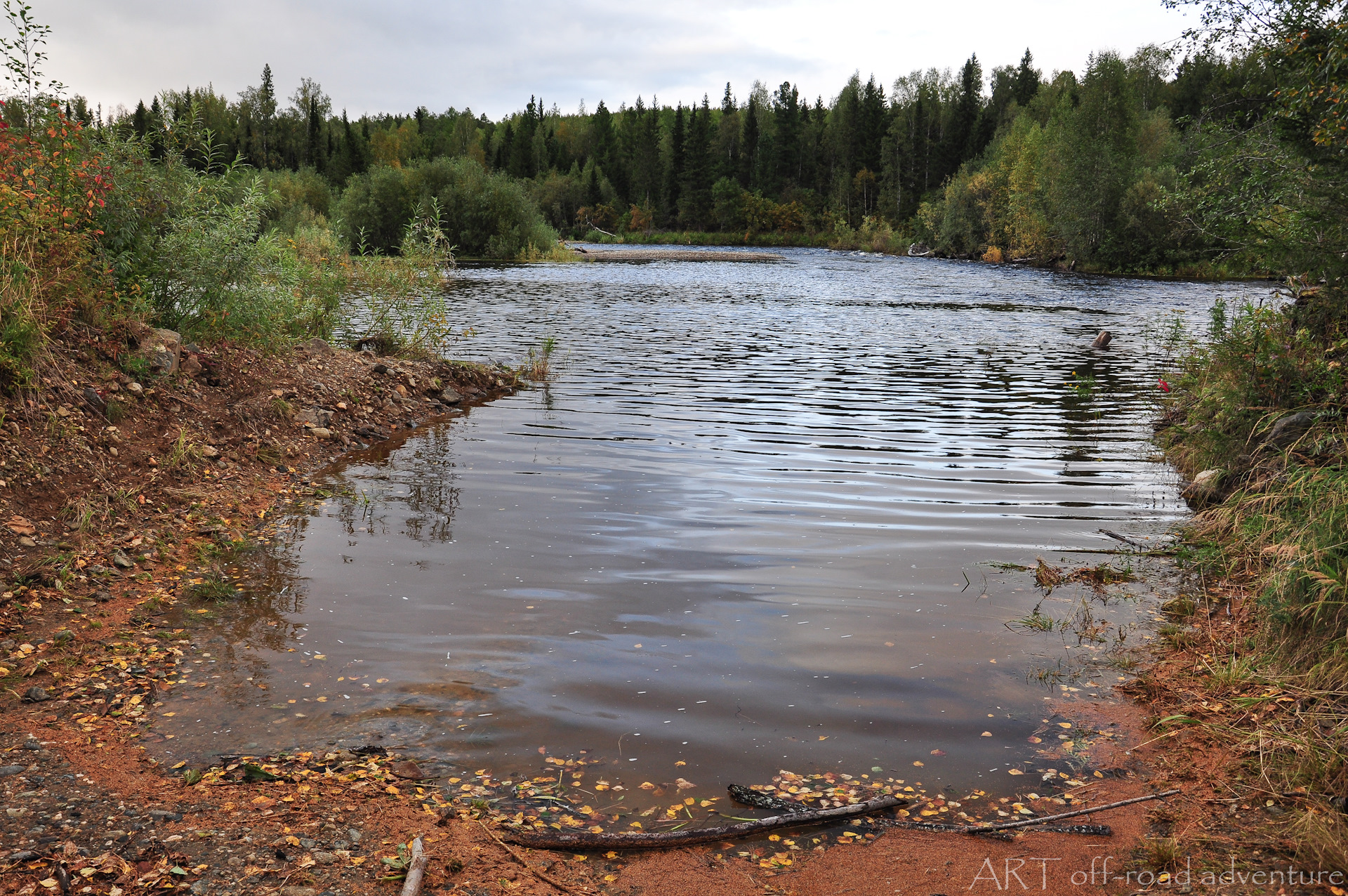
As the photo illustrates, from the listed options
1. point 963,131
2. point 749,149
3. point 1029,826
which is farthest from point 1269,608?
point 749,149

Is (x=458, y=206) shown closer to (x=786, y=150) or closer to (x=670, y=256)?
(x=670, y=256)

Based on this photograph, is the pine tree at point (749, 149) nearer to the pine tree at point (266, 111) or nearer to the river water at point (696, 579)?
the pine tree at point (266, 111)

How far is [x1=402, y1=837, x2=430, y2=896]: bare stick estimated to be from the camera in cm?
331

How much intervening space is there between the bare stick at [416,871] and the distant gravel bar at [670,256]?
6300cm

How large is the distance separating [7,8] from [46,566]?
570cm

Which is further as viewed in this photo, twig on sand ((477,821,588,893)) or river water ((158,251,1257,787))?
river water ((158,251,1257,787))

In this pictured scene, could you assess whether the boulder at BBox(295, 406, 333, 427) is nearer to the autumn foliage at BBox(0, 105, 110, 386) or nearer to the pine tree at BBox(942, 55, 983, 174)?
the autumn foliage at BBox(0, 105, 110, 386)

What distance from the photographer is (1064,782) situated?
439 cm

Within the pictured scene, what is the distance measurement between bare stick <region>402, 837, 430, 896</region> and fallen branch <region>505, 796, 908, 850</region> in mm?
438

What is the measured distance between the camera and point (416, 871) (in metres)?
3.40

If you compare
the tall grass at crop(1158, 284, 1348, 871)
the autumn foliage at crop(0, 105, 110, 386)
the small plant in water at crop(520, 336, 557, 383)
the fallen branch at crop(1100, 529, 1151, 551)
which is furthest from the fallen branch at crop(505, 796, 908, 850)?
the small plant in water at crop(520, 336, 557, 383)

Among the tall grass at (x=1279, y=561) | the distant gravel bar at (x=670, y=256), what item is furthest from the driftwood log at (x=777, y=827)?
the distant gravel bar at (x=670, y=256)

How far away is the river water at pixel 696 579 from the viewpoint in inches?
190

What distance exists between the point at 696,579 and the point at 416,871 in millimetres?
3935
